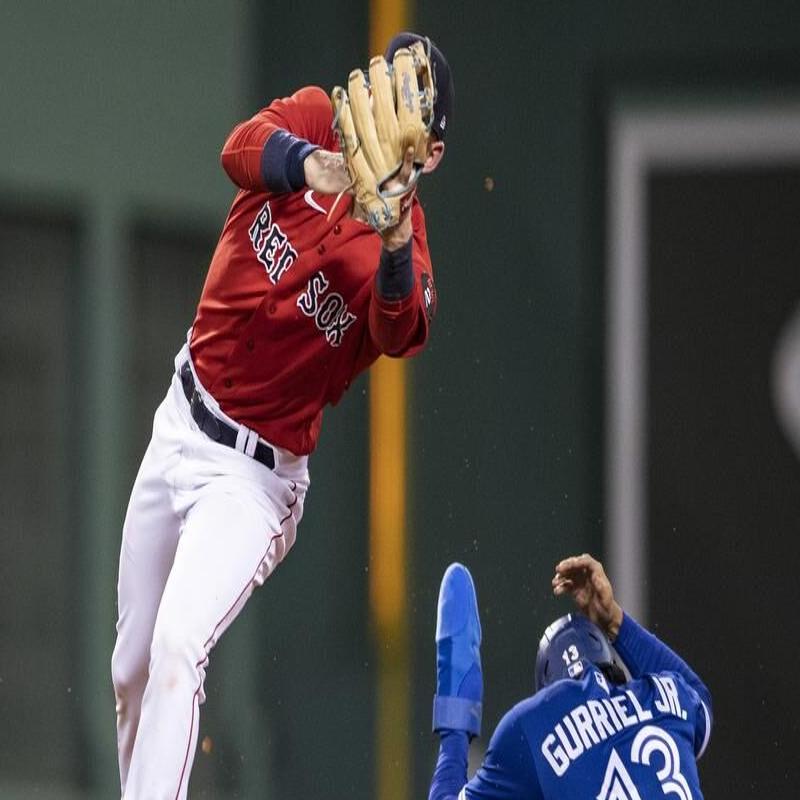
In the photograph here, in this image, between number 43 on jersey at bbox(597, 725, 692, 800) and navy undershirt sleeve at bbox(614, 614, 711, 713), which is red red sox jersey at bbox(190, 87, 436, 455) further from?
number 43 on jersey at bbox(597, 725, 692, 800)

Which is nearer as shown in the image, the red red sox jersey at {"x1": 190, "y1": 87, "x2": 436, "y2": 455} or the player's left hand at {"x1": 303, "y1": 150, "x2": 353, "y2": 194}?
the player's left hand at {"x1": 303, "y1": 150, "x2": 353, "y2": 194}

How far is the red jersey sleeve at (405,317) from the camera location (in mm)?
2564

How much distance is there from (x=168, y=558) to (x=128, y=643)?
0.14 m

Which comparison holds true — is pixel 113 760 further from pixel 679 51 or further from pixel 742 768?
pixel 679 51

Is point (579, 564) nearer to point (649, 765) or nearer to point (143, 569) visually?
point (649, 765)

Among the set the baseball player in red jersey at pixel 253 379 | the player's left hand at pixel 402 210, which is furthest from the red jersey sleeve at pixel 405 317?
the player's left hand at pixel 402 210

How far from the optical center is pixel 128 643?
2828 millimetres

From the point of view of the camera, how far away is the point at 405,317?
2574mm

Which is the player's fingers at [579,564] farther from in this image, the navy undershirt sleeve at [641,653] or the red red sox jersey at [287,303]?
the red red sox jersey at [287,303]

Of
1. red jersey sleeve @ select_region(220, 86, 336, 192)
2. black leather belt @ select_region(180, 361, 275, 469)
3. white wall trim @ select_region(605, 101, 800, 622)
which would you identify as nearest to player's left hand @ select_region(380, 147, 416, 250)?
red jersey sleeve @ select_region(220, 86, 336, 192)

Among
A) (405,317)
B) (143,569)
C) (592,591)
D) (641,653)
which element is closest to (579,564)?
(592,591)

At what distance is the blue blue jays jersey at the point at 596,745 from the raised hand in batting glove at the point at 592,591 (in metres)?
0.30

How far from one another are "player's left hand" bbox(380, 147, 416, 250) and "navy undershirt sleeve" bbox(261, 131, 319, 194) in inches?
6.1

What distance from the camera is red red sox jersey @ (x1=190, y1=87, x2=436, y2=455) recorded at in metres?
2.76
